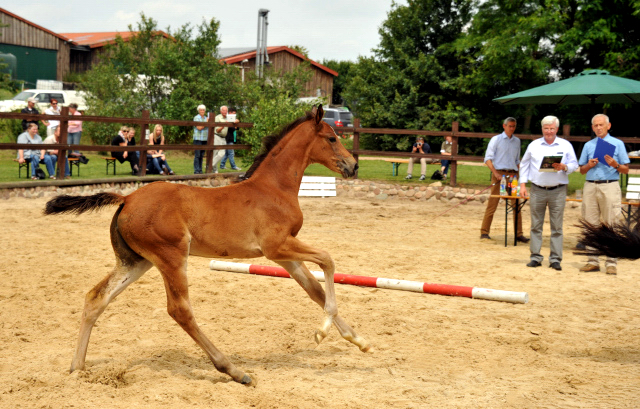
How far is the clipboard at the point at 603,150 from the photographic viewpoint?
25.6ft

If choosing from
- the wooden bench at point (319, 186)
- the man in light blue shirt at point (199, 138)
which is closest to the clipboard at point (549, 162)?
the wooden bench at point (319, 186)

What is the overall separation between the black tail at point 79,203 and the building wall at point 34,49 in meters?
39.6

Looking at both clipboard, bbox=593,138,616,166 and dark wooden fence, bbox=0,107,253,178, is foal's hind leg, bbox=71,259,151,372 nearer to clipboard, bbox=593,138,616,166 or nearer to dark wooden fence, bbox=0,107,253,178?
clipboard, bbox=593,138,616,166

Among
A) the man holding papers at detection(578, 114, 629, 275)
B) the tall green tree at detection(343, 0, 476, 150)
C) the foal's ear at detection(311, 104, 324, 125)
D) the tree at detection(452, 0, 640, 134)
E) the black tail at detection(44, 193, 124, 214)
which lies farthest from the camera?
the tall green tree at detection(343, 0, 476, 150)

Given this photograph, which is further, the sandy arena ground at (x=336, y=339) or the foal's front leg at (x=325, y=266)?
the foal's front leg at (x=325, y=266)

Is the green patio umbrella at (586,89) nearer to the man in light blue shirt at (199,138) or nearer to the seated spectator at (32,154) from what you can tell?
the man in light blue shirt at (199,138)

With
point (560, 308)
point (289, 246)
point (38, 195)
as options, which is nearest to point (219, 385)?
point (289, 246)

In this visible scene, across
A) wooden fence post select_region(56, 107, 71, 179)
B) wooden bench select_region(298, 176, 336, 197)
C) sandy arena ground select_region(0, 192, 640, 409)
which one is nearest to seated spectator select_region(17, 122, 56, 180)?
wooden fence post select_region(56, 107, 71, 179)

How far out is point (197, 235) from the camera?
14.0ft

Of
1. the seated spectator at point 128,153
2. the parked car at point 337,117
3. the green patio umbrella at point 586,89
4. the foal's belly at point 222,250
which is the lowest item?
the foal's belly at point 222,250

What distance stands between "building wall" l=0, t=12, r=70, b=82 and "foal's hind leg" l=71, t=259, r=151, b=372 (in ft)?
131

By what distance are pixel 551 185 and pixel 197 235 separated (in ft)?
17.2

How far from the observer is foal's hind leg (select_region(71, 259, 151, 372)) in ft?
13.7

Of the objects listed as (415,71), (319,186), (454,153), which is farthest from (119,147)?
(415,71)
